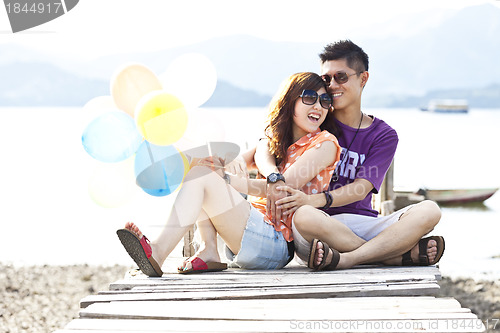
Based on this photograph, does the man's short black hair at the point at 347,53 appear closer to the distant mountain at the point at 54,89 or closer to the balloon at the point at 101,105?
the balloon at the point at 101,105

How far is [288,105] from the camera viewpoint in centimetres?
337

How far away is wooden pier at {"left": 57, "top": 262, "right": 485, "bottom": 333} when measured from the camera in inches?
86.6

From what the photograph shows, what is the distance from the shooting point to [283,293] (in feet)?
8.58

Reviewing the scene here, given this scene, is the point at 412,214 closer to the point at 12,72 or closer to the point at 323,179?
the point at 323,179

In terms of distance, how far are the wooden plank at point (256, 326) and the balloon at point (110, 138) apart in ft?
3.42

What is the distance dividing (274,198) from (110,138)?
902 millimetres

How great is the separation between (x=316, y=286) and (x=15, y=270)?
6190 mm

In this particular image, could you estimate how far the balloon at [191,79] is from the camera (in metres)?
3.33

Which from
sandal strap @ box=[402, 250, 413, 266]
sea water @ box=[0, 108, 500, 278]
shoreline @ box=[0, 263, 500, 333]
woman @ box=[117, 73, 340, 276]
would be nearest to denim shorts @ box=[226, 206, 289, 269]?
woman @ box=[117, 73, 340, 276]

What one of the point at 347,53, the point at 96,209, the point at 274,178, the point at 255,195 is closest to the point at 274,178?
the point at 274,178

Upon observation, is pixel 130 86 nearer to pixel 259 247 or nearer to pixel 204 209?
pixel 204 209

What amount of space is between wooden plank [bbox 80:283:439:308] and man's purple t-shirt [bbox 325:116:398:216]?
824 mm

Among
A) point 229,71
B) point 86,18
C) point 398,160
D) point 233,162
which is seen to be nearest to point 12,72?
point 229,71

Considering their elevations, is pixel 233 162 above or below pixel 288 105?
below
